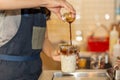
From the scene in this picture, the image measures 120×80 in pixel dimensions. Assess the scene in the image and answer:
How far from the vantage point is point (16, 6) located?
1.17 meters

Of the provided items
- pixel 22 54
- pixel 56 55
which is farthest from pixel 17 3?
pixel 56 55

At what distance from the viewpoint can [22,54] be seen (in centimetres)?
140

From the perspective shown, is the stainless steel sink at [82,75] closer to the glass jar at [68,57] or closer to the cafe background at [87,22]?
the glass jar at [68,57]

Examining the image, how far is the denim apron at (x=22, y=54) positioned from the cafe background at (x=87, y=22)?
1.64 metres

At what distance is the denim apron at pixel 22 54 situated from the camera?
137 cm

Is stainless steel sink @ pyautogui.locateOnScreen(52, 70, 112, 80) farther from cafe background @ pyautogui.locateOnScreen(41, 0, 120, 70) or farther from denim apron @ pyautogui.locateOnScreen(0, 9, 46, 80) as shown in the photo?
cafe background @ pyautogui.locateOnScreen(41, 0, 120, 70)

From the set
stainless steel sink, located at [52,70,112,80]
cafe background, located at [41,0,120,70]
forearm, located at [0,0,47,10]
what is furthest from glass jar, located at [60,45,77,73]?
cafe background, located at [41,0,120,70]

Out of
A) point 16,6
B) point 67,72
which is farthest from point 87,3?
point 16,6

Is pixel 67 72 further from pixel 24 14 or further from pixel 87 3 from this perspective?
pixel 87 3

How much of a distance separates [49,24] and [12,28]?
5.78 ft

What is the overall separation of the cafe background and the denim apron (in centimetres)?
164

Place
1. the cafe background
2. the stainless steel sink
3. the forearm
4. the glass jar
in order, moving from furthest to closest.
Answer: the cafe background
the stainless steel sink
the glass jar
the forearm

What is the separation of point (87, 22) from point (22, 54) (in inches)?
72.2

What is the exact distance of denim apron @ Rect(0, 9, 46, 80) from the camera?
1371 millimetres
